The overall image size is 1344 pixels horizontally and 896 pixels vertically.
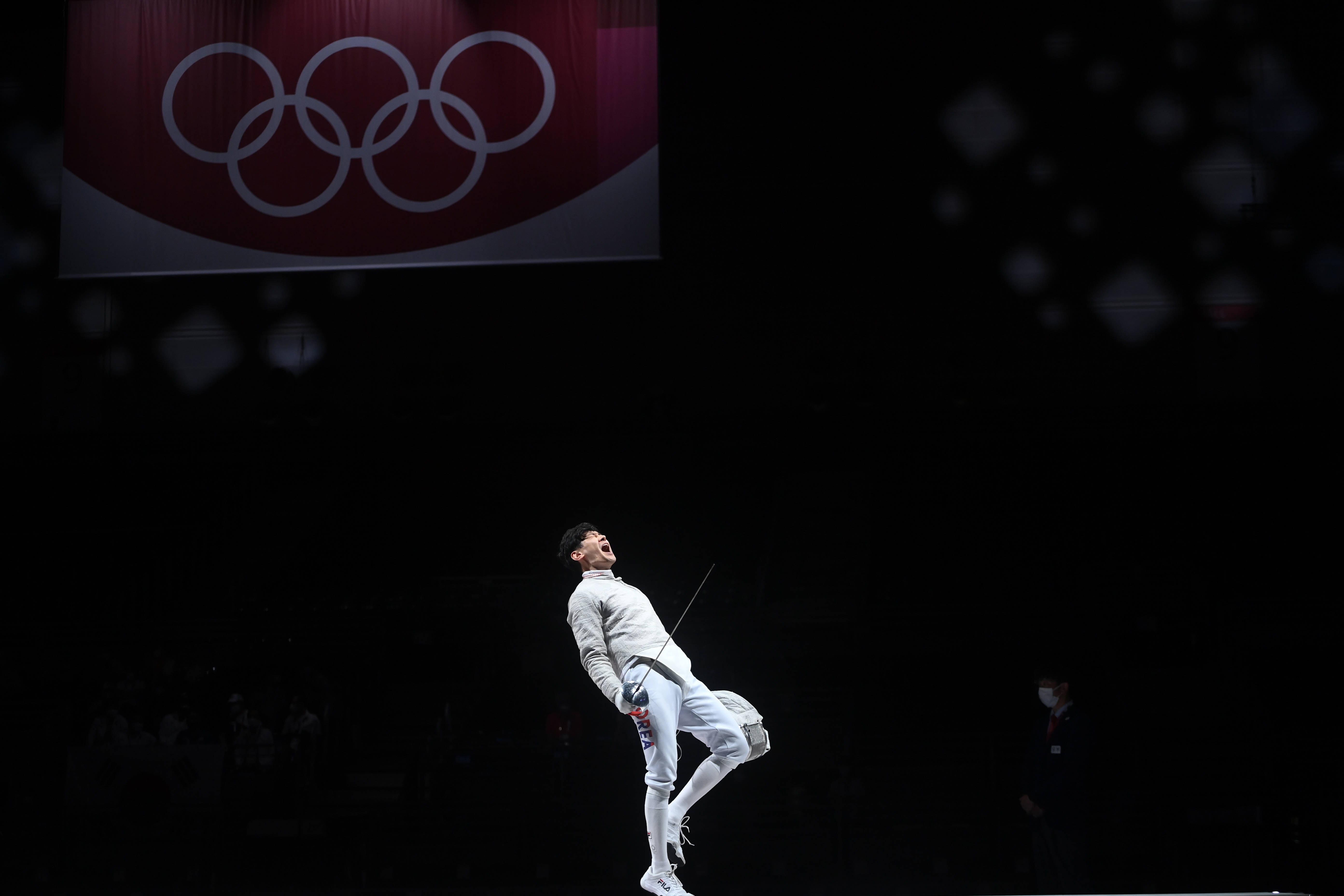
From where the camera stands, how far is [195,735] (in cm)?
1000

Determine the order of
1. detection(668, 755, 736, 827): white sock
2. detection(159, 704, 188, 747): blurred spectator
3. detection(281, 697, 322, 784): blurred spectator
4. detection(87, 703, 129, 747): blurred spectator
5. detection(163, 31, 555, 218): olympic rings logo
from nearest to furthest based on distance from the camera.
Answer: detection(668, 755, 736, 827): white sock < detection(163, 31, 555, 218): olympic rings logo < detection(281, 697, 322, 784): blurred spectator < detection(159, 704, 188, 747): blurred spectator < detection(87, 703, 129, 747): blurred spectator

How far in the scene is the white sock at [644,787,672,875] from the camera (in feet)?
17.5

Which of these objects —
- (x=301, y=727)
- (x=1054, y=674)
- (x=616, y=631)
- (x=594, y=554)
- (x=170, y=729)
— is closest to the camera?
(x=616, y=631)

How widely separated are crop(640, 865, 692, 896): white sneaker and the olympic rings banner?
3492 millimetres

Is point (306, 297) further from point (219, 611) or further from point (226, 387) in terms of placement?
point (219, 611)

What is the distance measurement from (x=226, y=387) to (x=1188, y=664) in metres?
9.84

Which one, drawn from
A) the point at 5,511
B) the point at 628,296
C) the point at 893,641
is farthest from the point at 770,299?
the point at 5,511

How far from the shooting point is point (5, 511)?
49.7 ft

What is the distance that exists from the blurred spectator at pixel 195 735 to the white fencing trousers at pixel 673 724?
552cm

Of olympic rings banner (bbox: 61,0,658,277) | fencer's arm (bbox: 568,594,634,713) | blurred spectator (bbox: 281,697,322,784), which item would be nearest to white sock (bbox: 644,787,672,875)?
fencer's arm (bbox: 568,594,634,713)

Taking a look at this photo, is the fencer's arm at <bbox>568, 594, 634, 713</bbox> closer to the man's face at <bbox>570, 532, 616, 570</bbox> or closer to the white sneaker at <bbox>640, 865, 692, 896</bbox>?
the man's face at <bbox>570, 532, 616, 570</bbox>

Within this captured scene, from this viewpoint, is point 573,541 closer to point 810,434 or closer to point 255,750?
point 255,750

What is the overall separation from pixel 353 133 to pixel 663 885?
14.8 ft

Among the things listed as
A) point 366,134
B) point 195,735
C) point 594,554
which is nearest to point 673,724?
point 594,554
